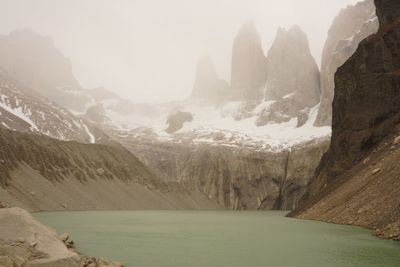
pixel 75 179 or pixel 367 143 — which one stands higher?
pixel 367 143

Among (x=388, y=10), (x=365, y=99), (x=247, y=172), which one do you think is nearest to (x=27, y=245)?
(x=365, y=99)

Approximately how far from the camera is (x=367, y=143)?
59.6 metres

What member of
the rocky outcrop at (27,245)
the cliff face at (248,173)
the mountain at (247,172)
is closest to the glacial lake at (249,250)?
the rocky outcrop at (27,245)

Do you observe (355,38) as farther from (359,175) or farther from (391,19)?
(359,175)

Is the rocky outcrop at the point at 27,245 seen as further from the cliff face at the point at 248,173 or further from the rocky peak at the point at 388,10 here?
the cliff face at the point at 248,173

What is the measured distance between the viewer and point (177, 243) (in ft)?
96.6

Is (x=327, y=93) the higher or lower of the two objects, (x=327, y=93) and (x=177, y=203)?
the higher

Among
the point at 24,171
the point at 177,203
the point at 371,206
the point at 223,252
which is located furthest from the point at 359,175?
the point at 177,203

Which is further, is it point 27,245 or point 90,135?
point 90,135

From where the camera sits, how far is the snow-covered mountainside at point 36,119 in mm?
141000

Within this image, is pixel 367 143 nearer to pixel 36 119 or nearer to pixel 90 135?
pixel 36 119

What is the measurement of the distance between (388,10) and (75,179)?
215 ft

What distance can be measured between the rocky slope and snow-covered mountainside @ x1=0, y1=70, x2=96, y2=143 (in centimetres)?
3485

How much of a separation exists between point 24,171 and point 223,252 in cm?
6598
